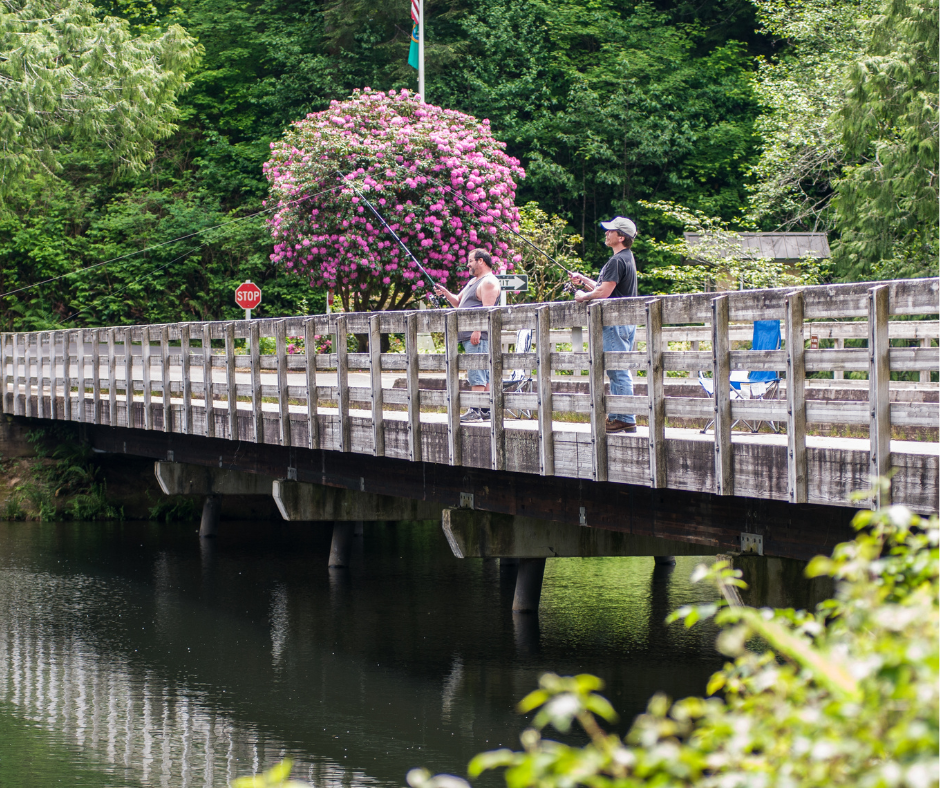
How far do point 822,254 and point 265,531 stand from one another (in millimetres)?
14347

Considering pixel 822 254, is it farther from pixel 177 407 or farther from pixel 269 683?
pixel 269 683

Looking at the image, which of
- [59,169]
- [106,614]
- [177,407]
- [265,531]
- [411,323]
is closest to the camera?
[411,323]

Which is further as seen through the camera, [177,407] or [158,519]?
[158,519]

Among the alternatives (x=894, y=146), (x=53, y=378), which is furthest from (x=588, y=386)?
(x=894, y=146)

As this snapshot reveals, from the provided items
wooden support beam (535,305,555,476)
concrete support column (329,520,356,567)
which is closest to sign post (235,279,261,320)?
concrete support column (329,520,356,567)

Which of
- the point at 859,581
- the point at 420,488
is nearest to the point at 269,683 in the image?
the point at 420,488

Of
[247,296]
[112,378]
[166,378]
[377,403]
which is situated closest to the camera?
[377,403]

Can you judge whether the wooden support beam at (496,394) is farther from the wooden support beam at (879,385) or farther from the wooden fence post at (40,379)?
the wooden fence post at (40,379)

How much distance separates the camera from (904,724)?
2.29 metres

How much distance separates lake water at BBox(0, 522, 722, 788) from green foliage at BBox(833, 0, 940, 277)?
8.56 m

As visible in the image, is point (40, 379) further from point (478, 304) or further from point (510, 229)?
point (478, 304)

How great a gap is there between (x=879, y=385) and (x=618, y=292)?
291 centimetres

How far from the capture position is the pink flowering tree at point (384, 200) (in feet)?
83.1

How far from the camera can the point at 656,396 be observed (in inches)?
316
